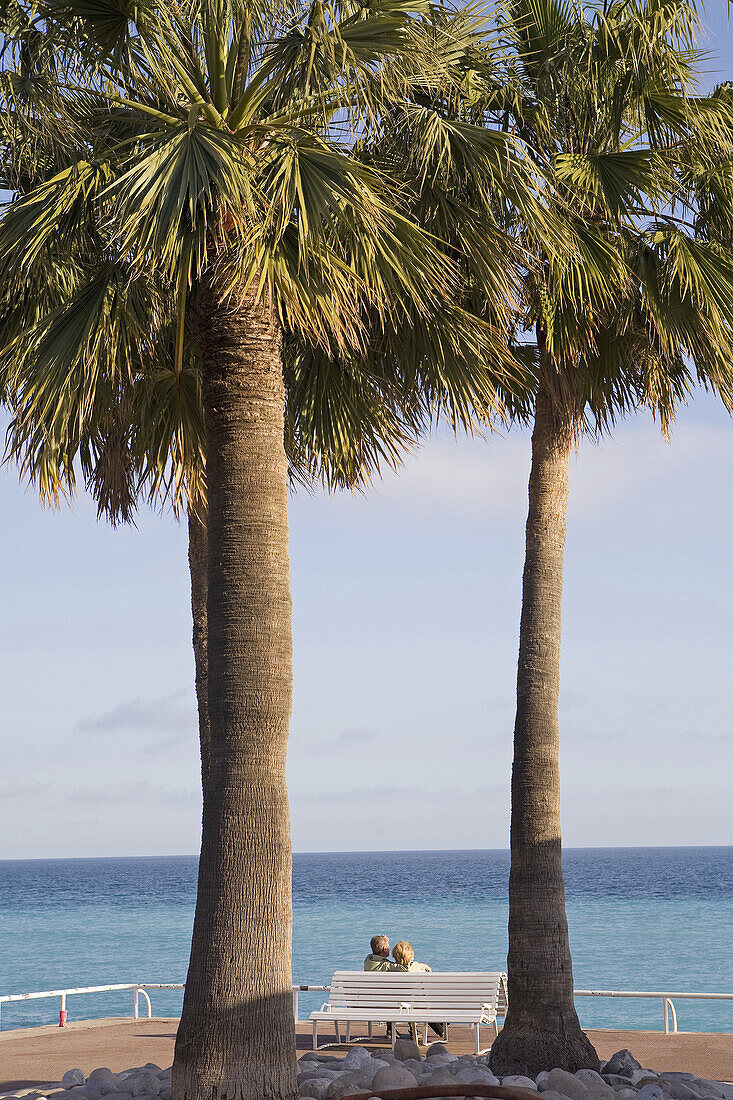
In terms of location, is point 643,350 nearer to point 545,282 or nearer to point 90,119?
point 545,282

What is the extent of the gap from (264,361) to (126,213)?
136cm

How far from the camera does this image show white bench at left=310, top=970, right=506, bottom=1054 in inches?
399

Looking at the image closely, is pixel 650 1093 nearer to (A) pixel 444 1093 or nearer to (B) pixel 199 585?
(A) pixel 444 1093

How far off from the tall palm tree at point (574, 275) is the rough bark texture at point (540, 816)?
11 mm

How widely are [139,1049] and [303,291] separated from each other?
802 centimetres

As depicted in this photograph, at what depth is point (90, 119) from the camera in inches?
287

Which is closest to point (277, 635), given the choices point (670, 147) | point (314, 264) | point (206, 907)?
point (206, 907)

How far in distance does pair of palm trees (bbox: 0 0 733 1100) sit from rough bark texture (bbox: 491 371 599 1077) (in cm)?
2

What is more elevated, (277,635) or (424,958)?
(277,635)

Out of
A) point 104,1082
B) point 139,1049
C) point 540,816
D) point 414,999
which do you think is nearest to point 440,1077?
point 540,816

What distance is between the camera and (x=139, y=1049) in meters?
11.1

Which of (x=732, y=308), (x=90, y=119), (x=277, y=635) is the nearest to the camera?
(x=277, y=635)

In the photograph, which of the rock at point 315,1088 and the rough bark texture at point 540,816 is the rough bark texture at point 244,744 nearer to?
the rock at point 315,1088

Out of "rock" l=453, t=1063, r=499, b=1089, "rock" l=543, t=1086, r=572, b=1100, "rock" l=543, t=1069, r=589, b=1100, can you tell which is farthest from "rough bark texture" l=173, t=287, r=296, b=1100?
"rock" l=543, t=1069, r=589, b=1100
